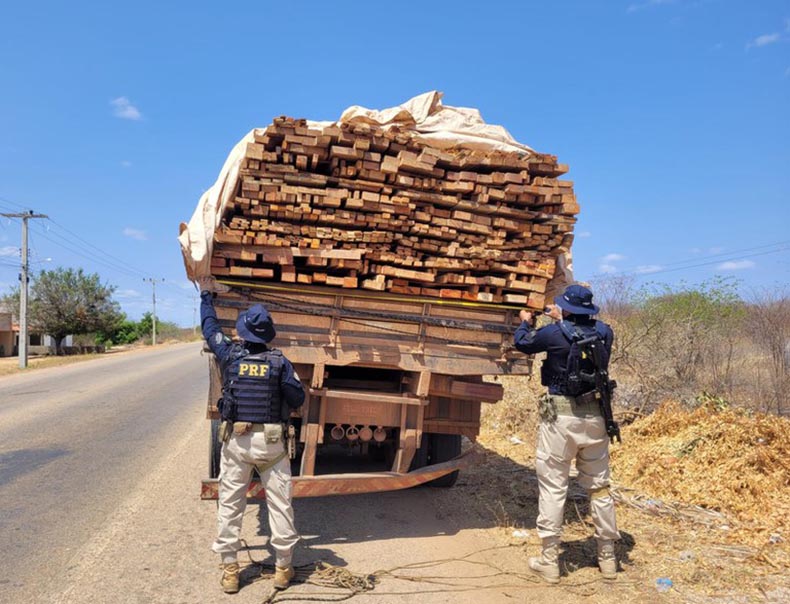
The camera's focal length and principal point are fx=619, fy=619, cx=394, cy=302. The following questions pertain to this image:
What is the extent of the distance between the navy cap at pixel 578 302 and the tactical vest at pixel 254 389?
2.08 metres

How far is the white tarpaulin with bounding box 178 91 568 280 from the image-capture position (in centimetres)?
465

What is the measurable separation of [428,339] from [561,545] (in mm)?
1913

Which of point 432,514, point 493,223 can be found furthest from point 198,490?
point 493,223

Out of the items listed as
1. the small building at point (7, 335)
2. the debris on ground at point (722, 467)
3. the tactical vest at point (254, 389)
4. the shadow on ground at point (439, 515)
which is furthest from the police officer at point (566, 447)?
the small building at point (7, 335)

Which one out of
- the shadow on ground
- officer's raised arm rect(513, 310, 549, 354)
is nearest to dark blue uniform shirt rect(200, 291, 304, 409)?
the shadow on ground

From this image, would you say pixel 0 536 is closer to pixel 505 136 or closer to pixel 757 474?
pixel 505 136

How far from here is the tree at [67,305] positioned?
41.6 m

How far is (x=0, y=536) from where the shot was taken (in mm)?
4734

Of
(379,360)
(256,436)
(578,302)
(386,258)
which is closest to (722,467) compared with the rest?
(578,302)

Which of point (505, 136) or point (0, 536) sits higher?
point (505, 136)

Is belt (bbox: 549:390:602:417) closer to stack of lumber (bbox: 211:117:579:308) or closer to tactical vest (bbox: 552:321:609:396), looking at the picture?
tactical vest (bbox: 552:321:609:396)

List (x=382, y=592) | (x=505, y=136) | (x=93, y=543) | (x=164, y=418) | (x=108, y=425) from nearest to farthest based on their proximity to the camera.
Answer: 1. (x=382, y=592)
2. (x=93, y=543)
3. (x=505, y=136)
4. (x=108, y=425)
5. (x=164, y=418)

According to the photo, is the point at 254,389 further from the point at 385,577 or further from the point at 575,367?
the point at 575,367

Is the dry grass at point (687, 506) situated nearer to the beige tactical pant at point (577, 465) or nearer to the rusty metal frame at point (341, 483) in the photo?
the beige tactical pant at point (577, 465)
